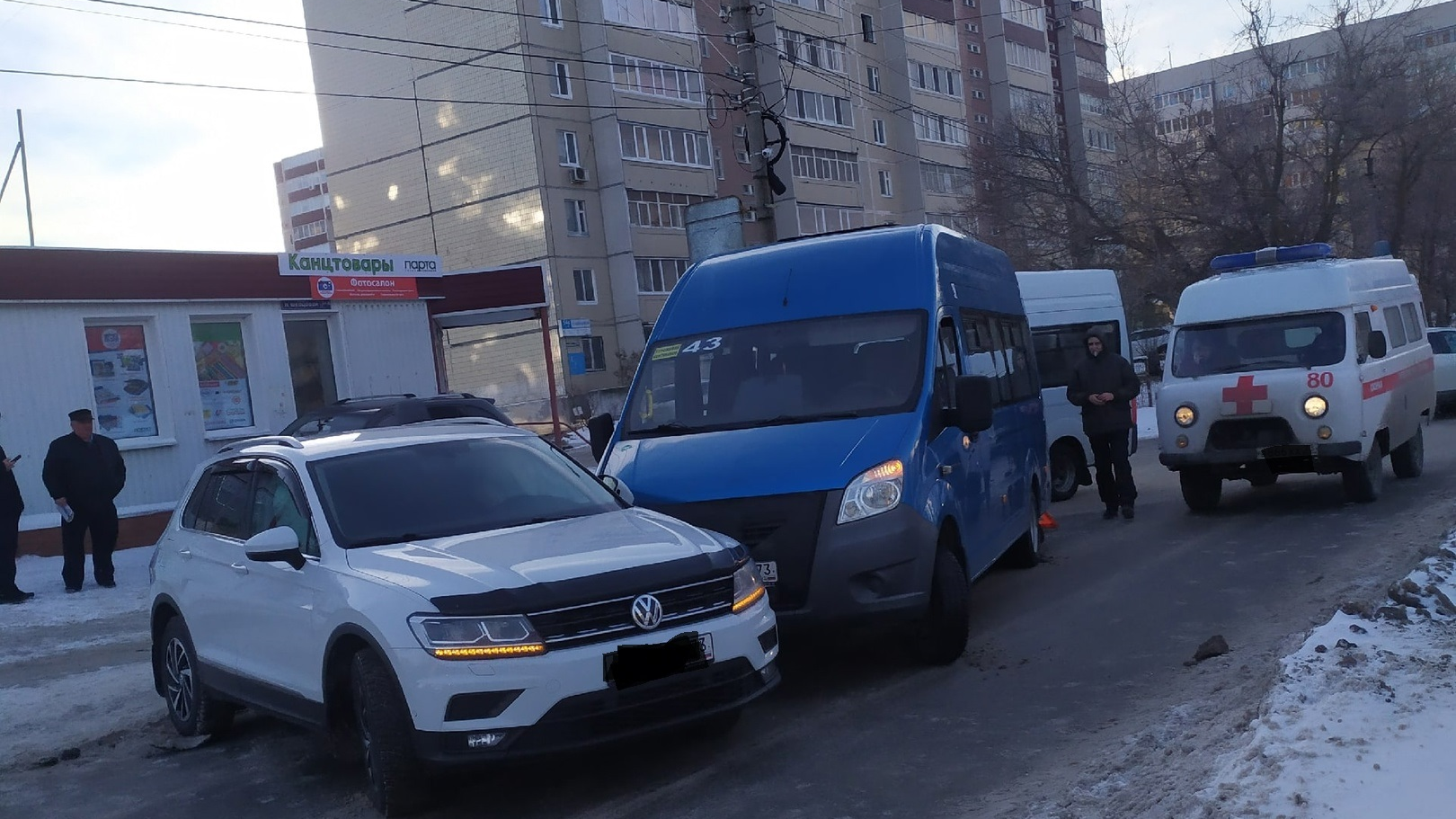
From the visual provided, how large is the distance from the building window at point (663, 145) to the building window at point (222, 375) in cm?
2879

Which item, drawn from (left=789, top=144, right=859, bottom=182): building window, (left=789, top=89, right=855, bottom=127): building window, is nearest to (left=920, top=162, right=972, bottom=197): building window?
(left=789, top=144, right=859, bottom=182): building window

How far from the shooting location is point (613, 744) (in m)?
5.35

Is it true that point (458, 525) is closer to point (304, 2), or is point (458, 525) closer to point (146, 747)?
point (146, 747)

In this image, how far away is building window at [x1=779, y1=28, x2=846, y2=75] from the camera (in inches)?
2239

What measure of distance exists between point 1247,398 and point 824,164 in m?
48.8

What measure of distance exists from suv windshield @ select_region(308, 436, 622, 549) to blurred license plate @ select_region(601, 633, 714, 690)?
4.07 ft

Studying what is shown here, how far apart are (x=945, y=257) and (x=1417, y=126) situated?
91.8 feet

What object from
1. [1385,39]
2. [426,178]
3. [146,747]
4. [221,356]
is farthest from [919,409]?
[426,178]

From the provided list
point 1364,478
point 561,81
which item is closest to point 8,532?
point 1364,478

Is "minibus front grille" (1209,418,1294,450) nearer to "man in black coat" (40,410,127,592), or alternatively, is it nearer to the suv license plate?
the suv license plate

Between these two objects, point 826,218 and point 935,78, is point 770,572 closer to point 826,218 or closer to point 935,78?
point 826,218

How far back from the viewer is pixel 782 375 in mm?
8320

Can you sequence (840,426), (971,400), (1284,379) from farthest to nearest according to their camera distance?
(1284,379) → (971,400) → (840,426)

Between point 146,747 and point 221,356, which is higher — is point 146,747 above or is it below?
below
